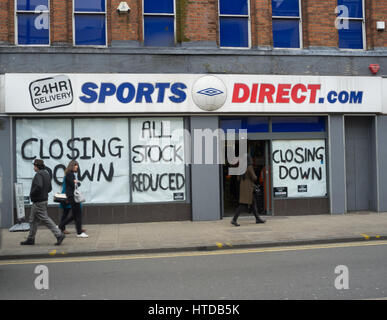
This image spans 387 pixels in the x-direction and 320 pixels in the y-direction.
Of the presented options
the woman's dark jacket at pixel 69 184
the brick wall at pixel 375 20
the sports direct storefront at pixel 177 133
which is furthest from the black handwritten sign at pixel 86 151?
the brick wall at pixel 375 20

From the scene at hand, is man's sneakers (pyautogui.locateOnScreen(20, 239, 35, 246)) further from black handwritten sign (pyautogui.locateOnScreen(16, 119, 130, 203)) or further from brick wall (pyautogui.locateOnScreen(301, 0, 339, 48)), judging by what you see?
brick wall (pyautogui.locateOnScreen(301, 0, 339, 48))

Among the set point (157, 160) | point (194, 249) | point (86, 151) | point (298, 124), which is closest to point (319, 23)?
point (298, 124)

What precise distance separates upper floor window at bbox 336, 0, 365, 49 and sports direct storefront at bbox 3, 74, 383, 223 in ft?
4.54

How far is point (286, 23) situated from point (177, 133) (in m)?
5.03

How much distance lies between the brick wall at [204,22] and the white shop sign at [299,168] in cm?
317

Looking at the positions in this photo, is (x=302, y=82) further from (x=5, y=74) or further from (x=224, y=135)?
(x=5, y=74)

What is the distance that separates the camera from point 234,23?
14180 millimetres

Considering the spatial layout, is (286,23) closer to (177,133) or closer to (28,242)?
(177,133)

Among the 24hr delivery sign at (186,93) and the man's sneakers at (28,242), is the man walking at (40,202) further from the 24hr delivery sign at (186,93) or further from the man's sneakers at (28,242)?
the 24hr delivery sign at (186,93)

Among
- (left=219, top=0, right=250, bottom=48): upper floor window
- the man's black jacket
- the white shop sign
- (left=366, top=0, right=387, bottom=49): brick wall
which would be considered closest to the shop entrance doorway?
the white shop sign

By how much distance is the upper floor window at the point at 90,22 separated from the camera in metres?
13.5

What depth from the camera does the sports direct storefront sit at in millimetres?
12961
